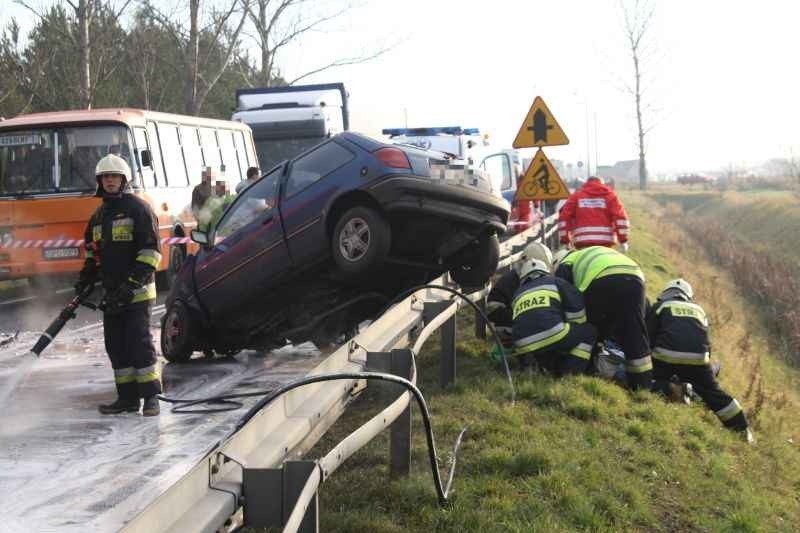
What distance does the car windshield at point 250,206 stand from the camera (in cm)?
924

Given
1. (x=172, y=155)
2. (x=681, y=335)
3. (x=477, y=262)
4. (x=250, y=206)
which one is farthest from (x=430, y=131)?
(x=681, y=335)

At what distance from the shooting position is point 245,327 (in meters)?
9.62

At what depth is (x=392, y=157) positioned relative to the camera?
870 cm

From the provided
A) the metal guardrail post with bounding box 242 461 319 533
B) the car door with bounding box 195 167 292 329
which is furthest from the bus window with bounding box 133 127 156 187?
the metal guardrail post with bounding box 242 461 319 533

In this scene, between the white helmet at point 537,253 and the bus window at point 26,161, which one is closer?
the white helmet at point 537,253

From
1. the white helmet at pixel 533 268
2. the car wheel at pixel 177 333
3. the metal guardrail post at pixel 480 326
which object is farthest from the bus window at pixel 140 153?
the white helmet at pixel 533 268

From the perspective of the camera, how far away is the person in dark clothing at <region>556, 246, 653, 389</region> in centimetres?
852

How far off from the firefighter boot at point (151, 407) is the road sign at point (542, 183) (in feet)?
24.3

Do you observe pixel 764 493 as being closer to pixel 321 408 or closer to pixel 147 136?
pixel 321 408

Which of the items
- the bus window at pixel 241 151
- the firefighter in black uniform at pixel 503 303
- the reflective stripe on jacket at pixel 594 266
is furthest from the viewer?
the bus window at pixel 241 151

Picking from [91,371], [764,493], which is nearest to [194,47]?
[91,371]

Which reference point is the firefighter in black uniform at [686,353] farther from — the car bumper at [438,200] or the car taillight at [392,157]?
the car taillight at [392,157]

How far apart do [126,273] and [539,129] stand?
25.3ft

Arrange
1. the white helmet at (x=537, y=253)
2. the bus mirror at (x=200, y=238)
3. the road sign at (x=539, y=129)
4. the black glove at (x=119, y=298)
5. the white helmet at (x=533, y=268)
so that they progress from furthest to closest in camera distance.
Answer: the road sign at (x=539, y=129)
the white helmet at (x=537, y=253)
the bus mirror at (x=200, y=238)
the white helmet at (x=533, y=268)
the black glove at (x=119, y=298)
